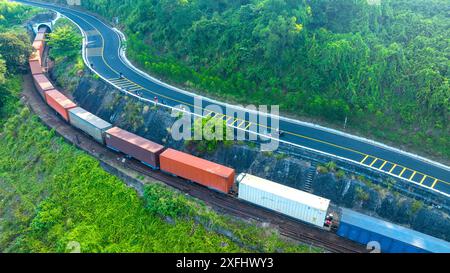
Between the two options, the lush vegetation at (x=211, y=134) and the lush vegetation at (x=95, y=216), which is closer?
the lush vegetation at (x=95, y=216)

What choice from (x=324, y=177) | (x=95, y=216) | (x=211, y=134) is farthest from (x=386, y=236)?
(x=95, y=216)

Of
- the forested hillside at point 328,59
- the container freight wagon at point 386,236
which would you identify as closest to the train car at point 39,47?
the forested hillside at point 328,59

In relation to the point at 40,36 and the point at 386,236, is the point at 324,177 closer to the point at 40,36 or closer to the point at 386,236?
the point at 386,236

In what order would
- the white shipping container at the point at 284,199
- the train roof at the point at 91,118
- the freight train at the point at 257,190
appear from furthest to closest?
the train roof at the point at 91,118 → the white shipping container at the point at 284,199 → the freight train at the point at 257,190

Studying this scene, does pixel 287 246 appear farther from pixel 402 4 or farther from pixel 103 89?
pixel 402 4

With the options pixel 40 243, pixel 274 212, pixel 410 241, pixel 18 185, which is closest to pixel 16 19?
pixel 18 185

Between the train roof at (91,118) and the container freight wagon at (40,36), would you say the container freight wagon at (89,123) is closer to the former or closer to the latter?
the train roof at (91,118)
